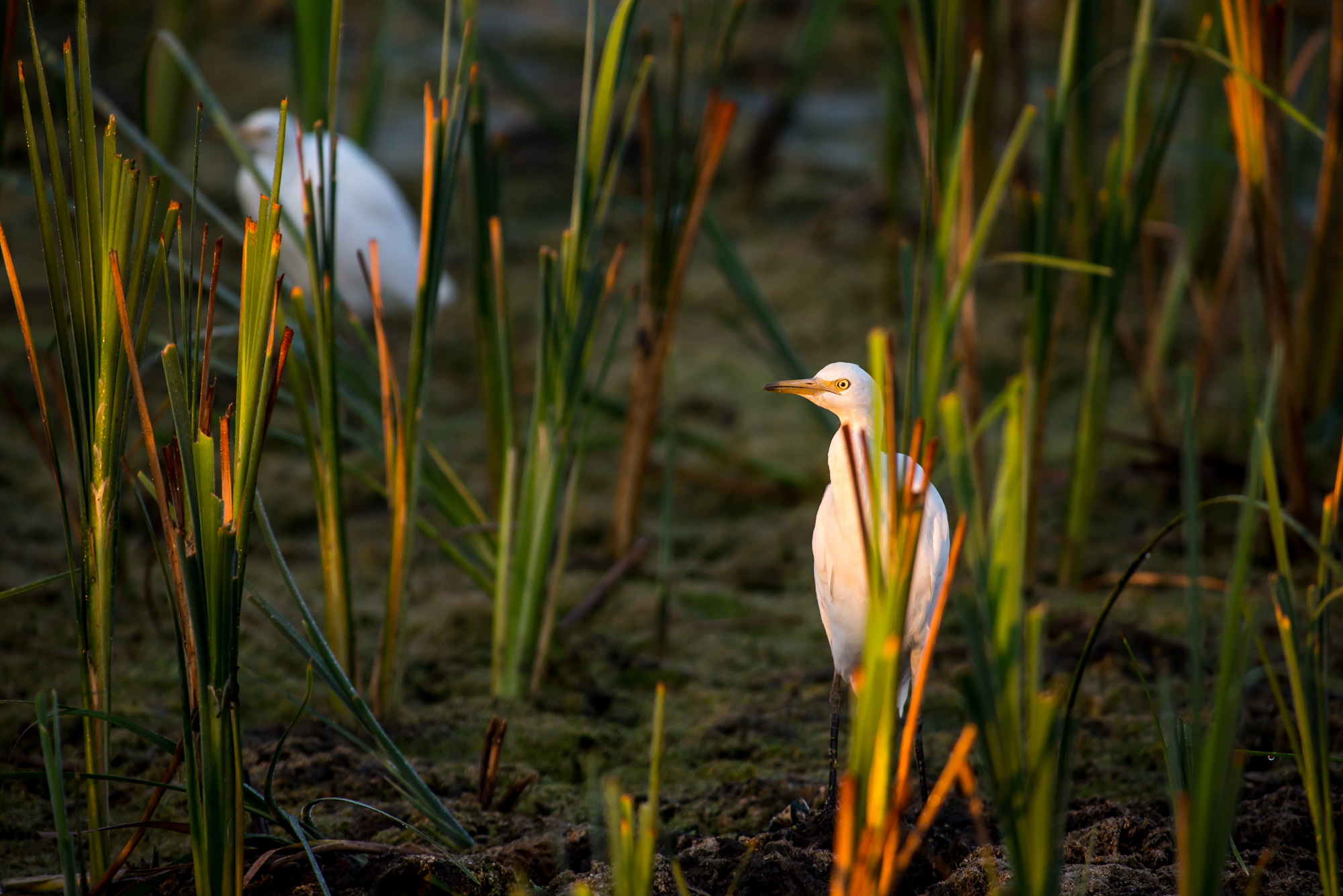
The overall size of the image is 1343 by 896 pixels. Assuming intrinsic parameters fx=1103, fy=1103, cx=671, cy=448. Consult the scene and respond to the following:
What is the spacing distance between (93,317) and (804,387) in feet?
3.15

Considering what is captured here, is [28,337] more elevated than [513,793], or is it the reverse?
[28,337]

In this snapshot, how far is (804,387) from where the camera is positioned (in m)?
1.67

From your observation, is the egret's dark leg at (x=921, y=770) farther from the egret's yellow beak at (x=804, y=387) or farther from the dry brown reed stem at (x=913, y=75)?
the dry brown reed stem at (x=913, y=75)

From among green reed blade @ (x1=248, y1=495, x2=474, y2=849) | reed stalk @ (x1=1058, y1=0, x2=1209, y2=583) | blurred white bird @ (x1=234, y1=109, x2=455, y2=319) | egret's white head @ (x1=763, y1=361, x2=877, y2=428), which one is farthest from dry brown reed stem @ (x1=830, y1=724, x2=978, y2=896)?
blurred white bird @ (x1=234, y1=109, x2=455, y2=319)

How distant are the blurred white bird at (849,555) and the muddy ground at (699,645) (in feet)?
0.78

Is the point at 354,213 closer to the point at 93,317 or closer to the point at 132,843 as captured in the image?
the point at 93,317

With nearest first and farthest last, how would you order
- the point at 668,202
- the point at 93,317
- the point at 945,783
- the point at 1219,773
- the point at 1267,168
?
the point at 1219,773
the point at 945,783
the point at 93,317
the point at 1267,168
the point at 668,202

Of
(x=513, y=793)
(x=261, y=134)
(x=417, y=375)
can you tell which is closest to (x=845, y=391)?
(x=417, y=375)

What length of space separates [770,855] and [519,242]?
330cm

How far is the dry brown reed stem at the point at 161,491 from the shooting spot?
3.56ft

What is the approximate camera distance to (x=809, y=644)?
2391mm

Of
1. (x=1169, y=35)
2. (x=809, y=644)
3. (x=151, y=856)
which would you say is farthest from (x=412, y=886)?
(x=1169, y=35)

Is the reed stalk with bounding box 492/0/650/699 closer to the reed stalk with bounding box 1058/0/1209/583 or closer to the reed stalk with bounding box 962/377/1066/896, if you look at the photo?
the reed stalk with bounding box 1058/0/1209/583

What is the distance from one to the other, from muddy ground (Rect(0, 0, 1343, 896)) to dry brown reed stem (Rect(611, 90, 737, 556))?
0.08 metres
